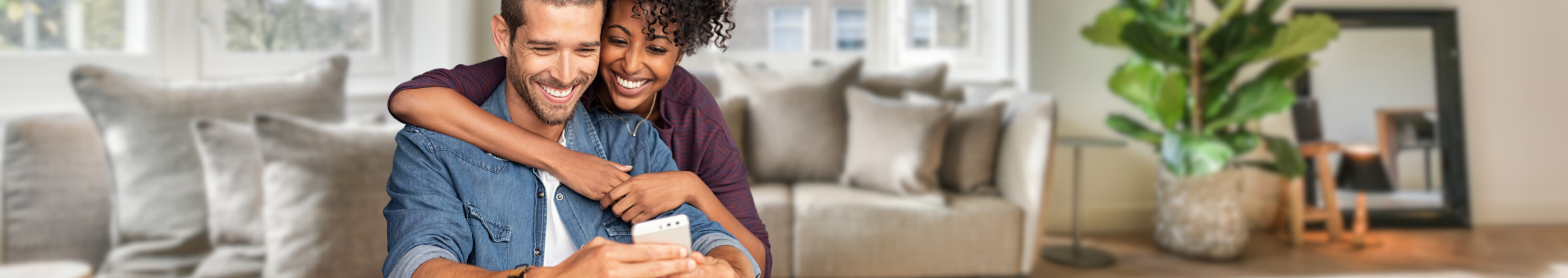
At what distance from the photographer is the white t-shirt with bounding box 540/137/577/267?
0.72 meters

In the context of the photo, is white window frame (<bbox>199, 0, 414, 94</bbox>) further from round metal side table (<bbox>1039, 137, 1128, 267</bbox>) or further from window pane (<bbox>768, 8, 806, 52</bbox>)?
round metal side table (<bbox>1039, 137, 1128, 267</bbox>)

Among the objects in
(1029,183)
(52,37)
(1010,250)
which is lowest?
(1010,250)

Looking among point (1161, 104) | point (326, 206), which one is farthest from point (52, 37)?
point (1161, 104)

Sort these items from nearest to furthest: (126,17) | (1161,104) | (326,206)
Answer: (326,206) < (126,17) < (1161,104)

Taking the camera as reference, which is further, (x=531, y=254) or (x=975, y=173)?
(x=975, y=173)

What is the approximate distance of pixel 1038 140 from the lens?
2.53m

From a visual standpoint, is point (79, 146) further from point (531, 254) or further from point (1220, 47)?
point (1220, 47)

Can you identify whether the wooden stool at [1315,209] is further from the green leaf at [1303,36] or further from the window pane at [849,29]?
the window pane at [849,29]

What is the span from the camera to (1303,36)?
2734 mm

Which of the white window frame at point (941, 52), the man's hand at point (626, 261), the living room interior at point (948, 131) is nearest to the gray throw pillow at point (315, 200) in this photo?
the living room interior at point (948, 131)

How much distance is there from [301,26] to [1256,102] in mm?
3182

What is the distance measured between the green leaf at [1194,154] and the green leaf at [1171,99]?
0.06m

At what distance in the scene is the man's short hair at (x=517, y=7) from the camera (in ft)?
2.01

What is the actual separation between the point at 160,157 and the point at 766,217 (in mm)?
1453
